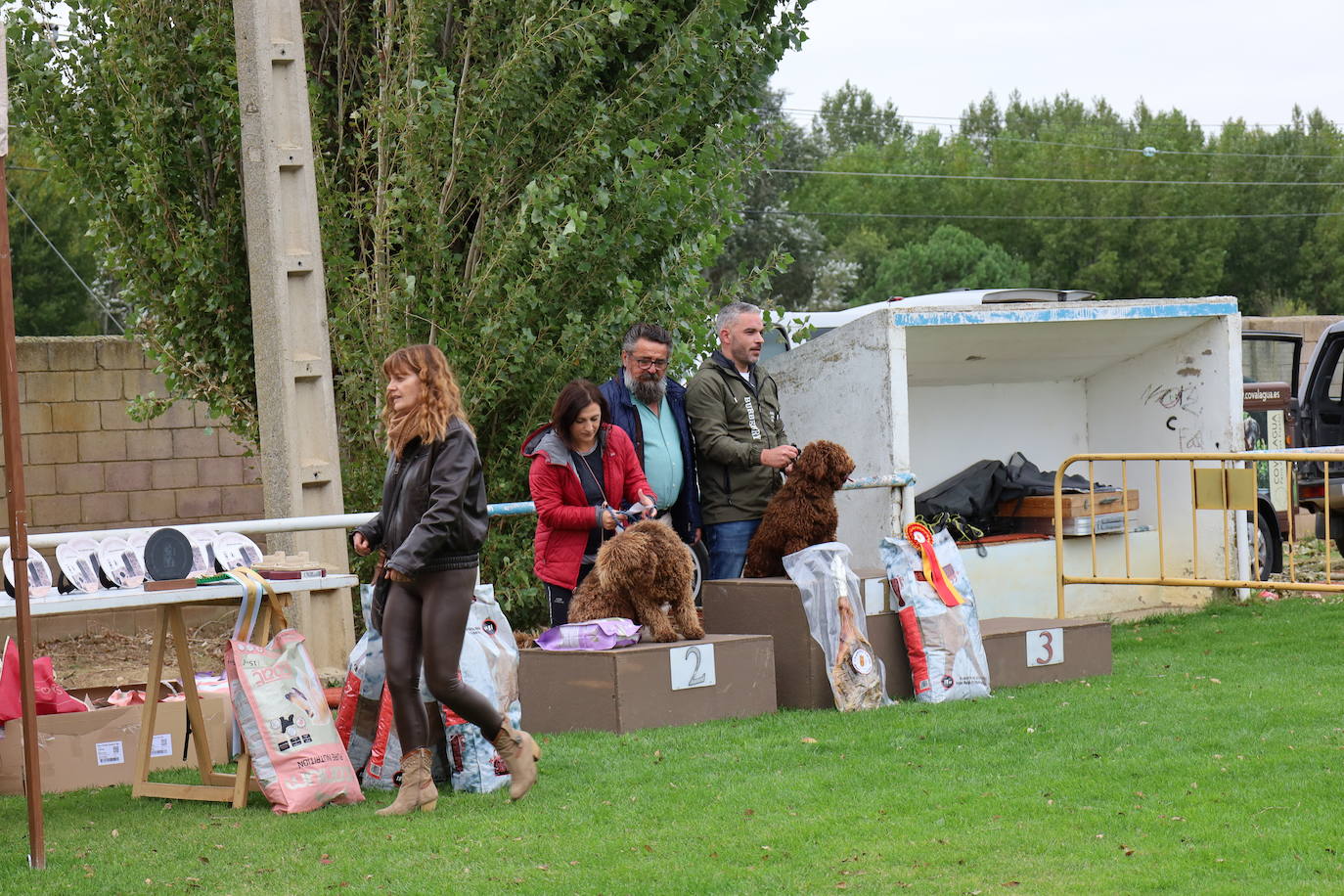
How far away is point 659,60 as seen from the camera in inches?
342

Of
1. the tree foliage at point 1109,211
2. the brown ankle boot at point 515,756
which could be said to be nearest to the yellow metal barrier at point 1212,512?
the brown ankle boot at point 515,756

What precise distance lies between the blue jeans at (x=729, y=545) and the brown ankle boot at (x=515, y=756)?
2315mm

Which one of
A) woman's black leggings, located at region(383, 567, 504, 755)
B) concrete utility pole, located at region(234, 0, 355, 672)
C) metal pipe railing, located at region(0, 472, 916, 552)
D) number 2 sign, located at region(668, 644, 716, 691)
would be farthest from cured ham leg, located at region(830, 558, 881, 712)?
concrete utility pole, located at region(234, 0, 355, 672)

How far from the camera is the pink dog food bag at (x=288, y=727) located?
548 centimetres

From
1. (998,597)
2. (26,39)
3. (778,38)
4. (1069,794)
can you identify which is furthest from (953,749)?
(26,39)

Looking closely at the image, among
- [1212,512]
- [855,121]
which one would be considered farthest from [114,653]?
[855,121]

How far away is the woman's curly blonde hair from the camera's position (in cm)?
538

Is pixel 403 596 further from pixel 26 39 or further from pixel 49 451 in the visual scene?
pixel 49 451

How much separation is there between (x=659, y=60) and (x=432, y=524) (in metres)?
4.35

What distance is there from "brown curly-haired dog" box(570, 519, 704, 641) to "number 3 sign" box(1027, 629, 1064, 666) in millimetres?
1933

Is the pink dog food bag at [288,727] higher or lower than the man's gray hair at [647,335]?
lower

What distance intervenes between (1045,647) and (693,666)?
2098 mm

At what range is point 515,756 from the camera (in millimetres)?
5504

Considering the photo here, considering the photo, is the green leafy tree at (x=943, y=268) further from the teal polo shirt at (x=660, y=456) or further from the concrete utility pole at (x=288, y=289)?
the teal polo shirt at (x=660, y=456)
